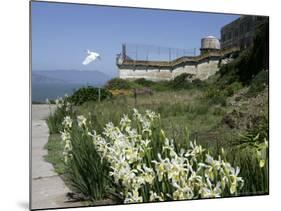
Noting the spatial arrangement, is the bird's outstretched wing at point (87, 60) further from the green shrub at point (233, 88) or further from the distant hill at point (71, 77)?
the green shrub at point (233, 88)

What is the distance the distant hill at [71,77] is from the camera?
15.7 feet

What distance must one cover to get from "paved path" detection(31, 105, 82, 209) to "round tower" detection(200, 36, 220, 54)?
173cm

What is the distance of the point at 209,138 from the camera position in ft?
17.5

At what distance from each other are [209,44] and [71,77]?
59.5 inches

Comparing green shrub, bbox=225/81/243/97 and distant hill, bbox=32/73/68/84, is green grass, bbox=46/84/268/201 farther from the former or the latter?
distant hill, bbox=32/73/68/84

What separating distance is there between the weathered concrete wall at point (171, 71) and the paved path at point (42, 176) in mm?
903

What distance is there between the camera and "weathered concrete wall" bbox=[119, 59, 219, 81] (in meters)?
5.21

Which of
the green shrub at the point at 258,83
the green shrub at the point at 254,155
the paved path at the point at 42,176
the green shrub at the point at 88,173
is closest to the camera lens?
the paved path at the point at 42,176

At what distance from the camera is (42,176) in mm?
4758

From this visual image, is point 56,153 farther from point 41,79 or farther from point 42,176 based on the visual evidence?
point 41,79

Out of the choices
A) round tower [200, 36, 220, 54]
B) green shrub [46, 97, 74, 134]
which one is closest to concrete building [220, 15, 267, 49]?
round tower [200, 36, 220, 54]

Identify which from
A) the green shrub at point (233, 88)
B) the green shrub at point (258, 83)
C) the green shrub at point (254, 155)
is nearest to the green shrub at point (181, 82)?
the green shrub at point (233, 88)

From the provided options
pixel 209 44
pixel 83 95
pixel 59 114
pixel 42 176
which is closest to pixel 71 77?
pixel 83 95

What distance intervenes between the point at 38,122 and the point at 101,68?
771 millimetres
